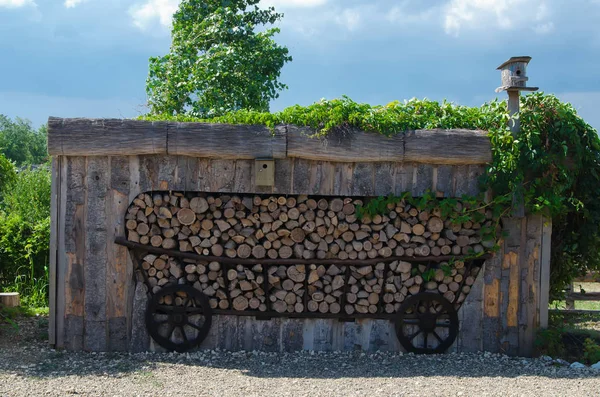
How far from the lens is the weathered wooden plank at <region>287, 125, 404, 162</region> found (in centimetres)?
634

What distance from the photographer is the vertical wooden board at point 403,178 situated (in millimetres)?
6527

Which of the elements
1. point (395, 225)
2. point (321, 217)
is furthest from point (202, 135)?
point (395, 225)

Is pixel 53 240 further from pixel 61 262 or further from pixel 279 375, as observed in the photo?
pixel 279 375

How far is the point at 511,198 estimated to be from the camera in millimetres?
6441

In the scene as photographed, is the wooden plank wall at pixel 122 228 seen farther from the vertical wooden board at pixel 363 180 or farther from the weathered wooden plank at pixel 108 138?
the weathered wooden plank at pixel 108 138

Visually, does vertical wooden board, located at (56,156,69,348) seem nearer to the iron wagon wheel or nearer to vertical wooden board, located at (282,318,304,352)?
the iron wagon wheel

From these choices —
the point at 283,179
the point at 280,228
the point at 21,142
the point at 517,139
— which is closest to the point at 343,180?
the point at 283,179

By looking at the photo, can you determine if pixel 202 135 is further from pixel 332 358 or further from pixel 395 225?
pixel 332 358

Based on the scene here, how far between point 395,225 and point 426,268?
55cm

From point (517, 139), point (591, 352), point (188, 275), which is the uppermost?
point (517, 139)

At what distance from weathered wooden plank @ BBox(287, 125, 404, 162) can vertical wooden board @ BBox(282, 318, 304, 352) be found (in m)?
1.65

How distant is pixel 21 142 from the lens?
33375 mm

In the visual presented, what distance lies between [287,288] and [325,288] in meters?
0.38

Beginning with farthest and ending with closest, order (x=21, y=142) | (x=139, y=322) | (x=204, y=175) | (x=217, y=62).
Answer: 1. (x=21, y=142)
2. (x=217, y=62)
3. (x=139, y=322)
4. (x=204, y=175)
